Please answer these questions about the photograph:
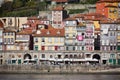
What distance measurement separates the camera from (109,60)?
98375 millimetres

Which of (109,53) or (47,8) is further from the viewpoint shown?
(47,8)

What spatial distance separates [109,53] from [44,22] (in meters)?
13.8

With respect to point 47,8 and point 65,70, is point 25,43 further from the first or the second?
point 47,8

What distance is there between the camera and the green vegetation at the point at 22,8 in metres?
116

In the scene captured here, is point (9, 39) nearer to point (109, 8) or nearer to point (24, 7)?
point (109, 8)

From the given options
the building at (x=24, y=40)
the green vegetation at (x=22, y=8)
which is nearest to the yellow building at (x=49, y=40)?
the building at (x=24, y=40)

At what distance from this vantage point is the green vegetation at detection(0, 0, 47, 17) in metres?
116

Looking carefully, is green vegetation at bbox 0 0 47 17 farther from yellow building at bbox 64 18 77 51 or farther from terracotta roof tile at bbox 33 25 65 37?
yellow building at bbox 64 18 77 51

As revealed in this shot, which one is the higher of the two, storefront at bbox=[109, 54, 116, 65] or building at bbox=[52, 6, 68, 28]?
building at bbox=[52, 6, 68, 28]

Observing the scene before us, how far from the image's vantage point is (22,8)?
389ft

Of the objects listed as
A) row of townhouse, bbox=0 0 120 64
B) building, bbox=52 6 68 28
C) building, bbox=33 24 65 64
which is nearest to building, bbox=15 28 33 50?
row of townhouse, bbox=0 0 120 64

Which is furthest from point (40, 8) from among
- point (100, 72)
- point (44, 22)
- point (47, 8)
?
point (100, 72)

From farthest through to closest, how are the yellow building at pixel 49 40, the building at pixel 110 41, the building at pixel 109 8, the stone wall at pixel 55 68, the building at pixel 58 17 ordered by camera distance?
the building at pixel 109 8 → the building at pixel 58 17 → the yellow building at pixel 49 40 → the building at pixel 110 41 → the stone wall at pixel 55 68

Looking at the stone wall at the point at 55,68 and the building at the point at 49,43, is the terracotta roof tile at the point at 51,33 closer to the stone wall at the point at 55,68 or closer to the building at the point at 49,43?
the building at the point at 49,43
